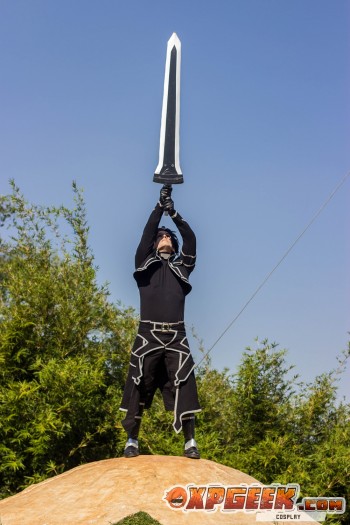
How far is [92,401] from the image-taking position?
977cm

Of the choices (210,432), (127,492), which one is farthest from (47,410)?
(127,492)

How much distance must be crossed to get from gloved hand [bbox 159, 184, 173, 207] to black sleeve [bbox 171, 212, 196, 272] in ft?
0.71

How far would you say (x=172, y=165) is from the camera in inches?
288

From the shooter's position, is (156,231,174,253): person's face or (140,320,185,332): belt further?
(156,231,174,253): person's face

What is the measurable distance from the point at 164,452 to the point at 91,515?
3475mm

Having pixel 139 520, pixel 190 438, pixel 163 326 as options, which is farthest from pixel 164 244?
pixel 139 520

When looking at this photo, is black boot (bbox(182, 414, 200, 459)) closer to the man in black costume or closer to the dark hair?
the man in black costume

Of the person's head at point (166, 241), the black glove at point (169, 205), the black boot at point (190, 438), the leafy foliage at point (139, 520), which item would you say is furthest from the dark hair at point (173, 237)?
the leafy foliage at point (139, 520)

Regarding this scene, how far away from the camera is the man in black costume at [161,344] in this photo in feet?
24.1

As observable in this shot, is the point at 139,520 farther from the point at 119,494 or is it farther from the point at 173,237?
the point at 173,237

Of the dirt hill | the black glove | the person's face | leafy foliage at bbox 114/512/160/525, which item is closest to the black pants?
the dirt hill

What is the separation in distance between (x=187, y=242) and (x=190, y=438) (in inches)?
81.6

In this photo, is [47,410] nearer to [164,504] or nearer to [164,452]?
[164,452]

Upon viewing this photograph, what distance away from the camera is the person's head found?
7711 mm
